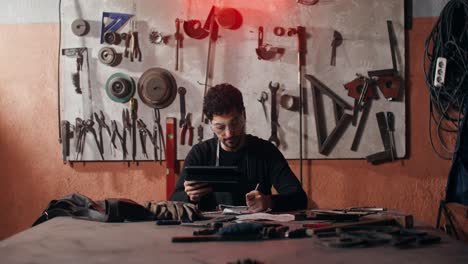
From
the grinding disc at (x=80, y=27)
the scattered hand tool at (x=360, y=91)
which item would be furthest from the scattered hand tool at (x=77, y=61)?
the scattered hand tool at (x=360, y=91)

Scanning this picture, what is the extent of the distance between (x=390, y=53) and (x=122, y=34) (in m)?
1.92

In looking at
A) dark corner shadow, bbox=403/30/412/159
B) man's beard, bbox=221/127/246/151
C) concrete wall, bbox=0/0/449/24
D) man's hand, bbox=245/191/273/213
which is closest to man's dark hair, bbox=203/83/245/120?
man's beard, bbox=221/127/246/151

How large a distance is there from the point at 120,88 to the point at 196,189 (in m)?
1.67

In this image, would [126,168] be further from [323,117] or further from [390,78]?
[390,78]

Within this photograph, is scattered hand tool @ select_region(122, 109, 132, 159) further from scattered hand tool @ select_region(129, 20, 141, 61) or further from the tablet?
the tablet

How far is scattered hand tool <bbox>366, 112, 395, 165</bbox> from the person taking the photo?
4383 millimetres

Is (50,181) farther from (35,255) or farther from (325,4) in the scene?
(35,255)

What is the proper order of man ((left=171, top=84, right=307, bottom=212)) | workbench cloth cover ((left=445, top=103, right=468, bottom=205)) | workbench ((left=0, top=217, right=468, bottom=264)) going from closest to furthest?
workbench ((left=0, top=217, right=468, bottom=264)) < man ((left=171, top=84, right=307, bottom=212)) < workbench cloth cover ((left=445, top=103, right=468, bottom=205))

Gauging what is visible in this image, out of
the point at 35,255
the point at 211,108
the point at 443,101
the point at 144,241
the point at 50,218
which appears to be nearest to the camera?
the point at 35,255

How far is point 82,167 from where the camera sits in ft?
14.9

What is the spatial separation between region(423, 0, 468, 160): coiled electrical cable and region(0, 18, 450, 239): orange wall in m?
0.07

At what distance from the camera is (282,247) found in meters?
2.01

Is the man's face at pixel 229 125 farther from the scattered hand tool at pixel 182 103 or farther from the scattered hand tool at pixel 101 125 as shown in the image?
the scattered hand tool at pixel 101 125

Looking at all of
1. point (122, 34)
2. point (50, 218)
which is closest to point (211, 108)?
point (50, 218)
